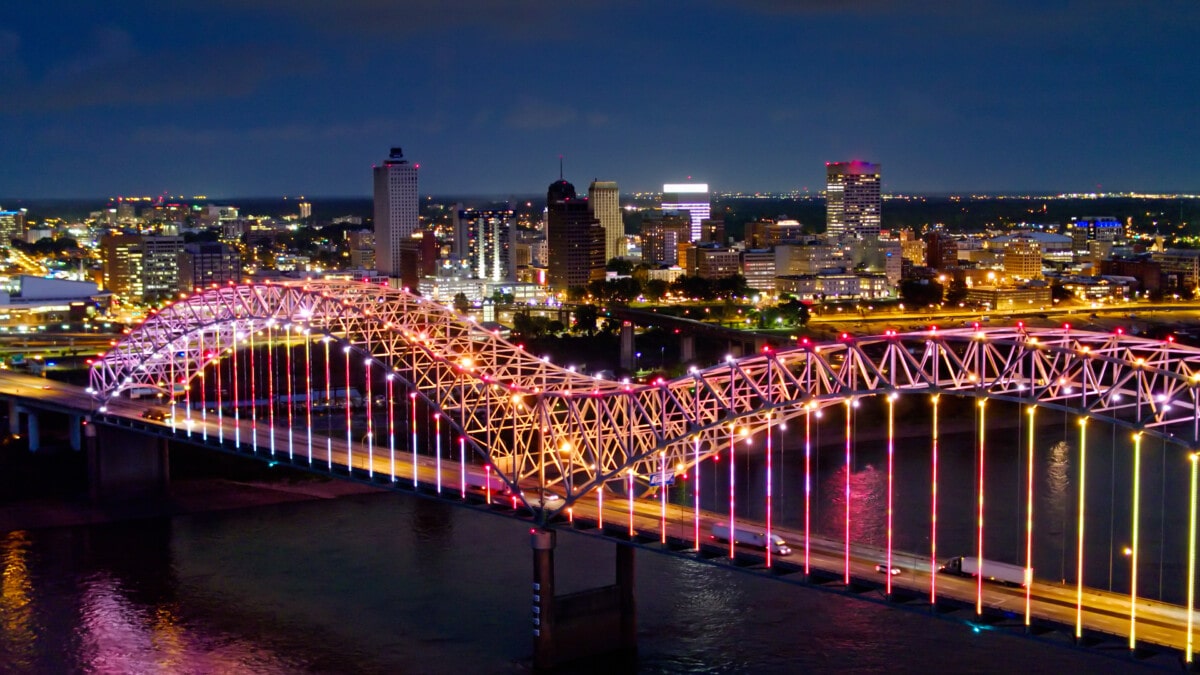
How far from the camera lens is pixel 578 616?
1922cm

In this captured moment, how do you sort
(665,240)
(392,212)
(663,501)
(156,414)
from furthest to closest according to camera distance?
(665,240), (392,212), (156,414), (663,501)

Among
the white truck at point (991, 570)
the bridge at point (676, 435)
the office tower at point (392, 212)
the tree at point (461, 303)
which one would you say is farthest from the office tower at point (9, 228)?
the white truck at point (991, 570)

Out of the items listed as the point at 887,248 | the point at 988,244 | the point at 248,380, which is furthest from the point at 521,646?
the point at 988,244

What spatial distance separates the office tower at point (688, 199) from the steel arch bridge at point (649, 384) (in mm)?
107730

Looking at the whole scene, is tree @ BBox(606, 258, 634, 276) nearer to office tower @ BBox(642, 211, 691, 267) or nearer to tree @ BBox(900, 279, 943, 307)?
tree @ BBox(900, 279, 943, 307)

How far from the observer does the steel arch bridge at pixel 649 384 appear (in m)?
16.9

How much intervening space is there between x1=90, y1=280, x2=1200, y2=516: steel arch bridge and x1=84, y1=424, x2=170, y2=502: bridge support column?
1323 mm

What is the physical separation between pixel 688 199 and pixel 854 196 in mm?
20346

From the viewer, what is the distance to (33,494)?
2970 centimetres

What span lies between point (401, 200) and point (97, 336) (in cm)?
5232

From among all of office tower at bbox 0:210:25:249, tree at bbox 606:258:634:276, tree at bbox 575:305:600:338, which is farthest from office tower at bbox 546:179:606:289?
office tower at bbox 0:210:25:249

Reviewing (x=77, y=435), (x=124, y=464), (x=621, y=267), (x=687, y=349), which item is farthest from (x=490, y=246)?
(x=124, y=464)

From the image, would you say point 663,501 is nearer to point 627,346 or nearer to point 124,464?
point 124,464

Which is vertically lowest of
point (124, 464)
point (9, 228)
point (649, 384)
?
point (124, 464)
